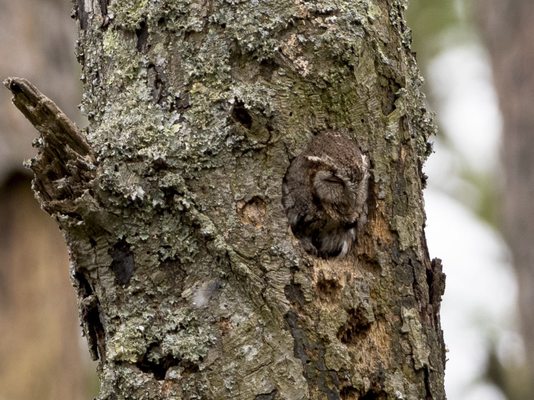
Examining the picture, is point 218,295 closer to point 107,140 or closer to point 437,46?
point 107,140

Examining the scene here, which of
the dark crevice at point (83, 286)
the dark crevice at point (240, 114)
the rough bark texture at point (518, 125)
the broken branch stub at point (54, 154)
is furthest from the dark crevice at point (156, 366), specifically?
the rough bark texture at point (518, 125)

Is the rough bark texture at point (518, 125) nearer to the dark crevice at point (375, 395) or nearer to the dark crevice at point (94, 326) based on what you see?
the dark crevice at point (375, 395)

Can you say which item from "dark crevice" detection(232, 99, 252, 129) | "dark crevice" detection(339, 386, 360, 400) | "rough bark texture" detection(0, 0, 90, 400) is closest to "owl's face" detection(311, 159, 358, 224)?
"dark crevice" detection(232, 99, 252, 129)

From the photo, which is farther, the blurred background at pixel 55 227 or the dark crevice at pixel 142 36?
the blurred background at pixel 55 227

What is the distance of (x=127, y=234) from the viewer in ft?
5.22

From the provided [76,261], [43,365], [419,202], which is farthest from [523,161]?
[76,261]

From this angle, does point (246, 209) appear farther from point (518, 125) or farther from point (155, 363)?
point (518, 125)

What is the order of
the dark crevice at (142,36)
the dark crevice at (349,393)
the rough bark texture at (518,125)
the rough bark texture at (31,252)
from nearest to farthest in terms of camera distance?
the dark crevice at (349,393), the dark crevice at (142,36), the rough bark texture at (31,252), the rough bark texture at (518,125)

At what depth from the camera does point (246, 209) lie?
1.59 metres

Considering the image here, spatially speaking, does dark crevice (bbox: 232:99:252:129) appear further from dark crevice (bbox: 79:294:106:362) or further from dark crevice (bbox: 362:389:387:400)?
dark crevice (bbox: 362:389:387:400)

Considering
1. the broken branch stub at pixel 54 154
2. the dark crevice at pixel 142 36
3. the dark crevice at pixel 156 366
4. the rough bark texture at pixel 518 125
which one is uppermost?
the rough bark texture at pixel 518 125

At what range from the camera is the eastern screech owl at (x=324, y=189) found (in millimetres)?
1606

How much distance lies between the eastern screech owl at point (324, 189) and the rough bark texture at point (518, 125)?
377 cm

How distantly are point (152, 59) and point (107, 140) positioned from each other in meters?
0.17
